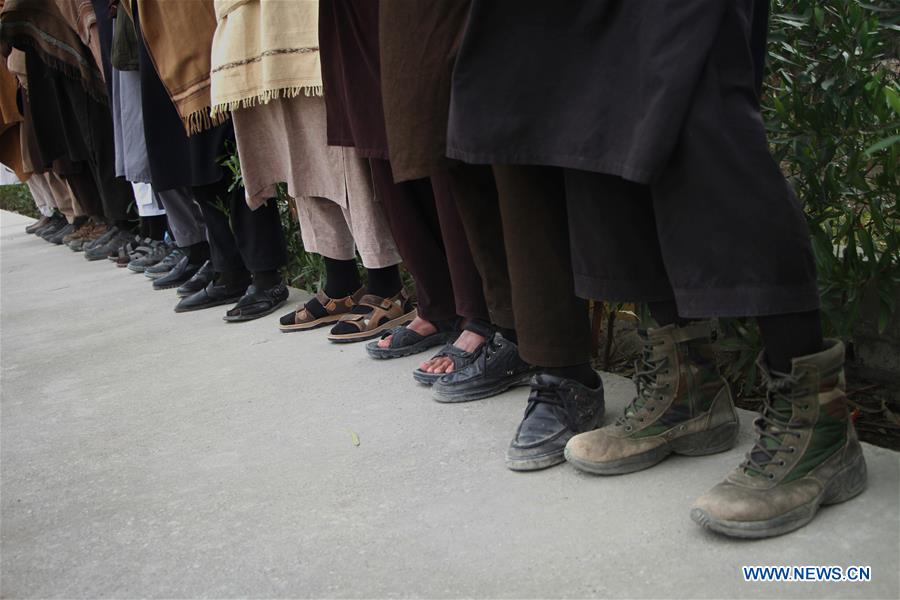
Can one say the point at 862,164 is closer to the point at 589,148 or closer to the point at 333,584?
the point at 589,148

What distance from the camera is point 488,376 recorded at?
2.28 m

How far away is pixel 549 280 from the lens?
1.79 m

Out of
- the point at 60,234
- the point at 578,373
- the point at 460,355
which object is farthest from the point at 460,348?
the point at 60,234

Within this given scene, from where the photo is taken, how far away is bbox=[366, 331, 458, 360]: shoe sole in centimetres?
275

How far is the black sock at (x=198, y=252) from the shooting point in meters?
4.55

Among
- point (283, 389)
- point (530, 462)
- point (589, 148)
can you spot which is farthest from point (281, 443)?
point (589, 148)

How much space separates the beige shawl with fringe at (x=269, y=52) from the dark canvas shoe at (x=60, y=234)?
487cm

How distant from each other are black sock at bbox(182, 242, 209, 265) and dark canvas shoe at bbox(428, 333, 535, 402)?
2621 mm

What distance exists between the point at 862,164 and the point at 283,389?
66.1 inches

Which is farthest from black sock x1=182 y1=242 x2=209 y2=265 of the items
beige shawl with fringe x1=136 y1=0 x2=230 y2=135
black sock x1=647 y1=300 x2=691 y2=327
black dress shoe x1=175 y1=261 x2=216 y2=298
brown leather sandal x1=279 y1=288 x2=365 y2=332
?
black sock x1=647 y1=300 x2=691 y2=327

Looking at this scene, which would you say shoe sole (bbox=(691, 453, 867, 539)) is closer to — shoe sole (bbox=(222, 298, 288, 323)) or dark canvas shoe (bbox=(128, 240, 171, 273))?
shoe sole (bbox=(222, 298, 288, 323))

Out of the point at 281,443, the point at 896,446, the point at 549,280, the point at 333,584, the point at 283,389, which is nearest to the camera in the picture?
the point at 333,584

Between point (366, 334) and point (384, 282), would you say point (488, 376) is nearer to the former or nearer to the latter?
point (366, 334)

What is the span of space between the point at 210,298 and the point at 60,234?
4330 millimetres
